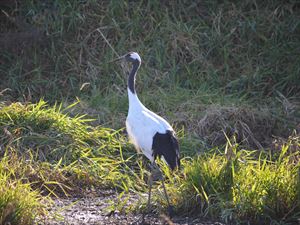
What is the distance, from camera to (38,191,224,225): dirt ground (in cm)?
641

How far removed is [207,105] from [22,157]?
9.56 ft

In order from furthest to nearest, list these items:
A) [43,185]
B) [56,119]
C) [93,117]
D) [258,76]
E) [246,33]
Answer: [246,33]
[258,76]
[93,117]
[56,119]
[43,185]

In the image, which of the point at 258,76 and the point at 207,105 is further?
the point at 258,76

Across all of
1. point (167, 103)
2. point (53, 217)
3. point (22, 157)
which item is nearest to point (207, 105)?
point (167, 103)

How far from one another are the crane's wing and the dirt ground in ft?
1.70

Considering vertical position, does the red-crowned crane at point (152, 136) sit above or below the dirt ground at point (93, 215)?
above

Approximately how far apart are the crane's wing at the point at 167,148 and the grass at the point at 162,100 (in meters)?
0.22

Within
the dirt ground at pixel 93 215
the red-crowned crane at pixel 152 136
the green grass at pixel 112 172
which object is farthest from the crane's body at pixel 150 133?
the dirt ground at pixel 93 215

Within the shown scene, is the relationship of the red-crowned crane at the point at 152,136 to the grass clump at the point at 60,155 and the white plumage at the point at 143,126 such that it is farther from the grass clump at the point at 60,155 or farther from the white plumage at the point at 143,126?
the grass clump at the point at 60,155

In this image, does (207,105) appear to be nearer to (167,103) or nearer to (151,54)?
(167,103)

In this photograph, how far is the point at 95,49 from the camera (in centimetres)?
1120

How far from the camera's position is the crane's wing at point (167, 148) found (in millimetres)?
6598

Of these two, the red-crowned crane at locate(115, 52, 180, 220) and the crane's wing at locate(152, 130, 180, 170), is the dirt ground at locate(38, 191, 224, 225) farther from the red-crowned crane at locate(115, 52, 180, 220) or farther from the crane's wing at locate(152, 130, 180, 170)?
the crane's wing at locate(152, 130, 180, 170)

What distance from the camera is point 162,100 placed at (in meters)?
9.70
